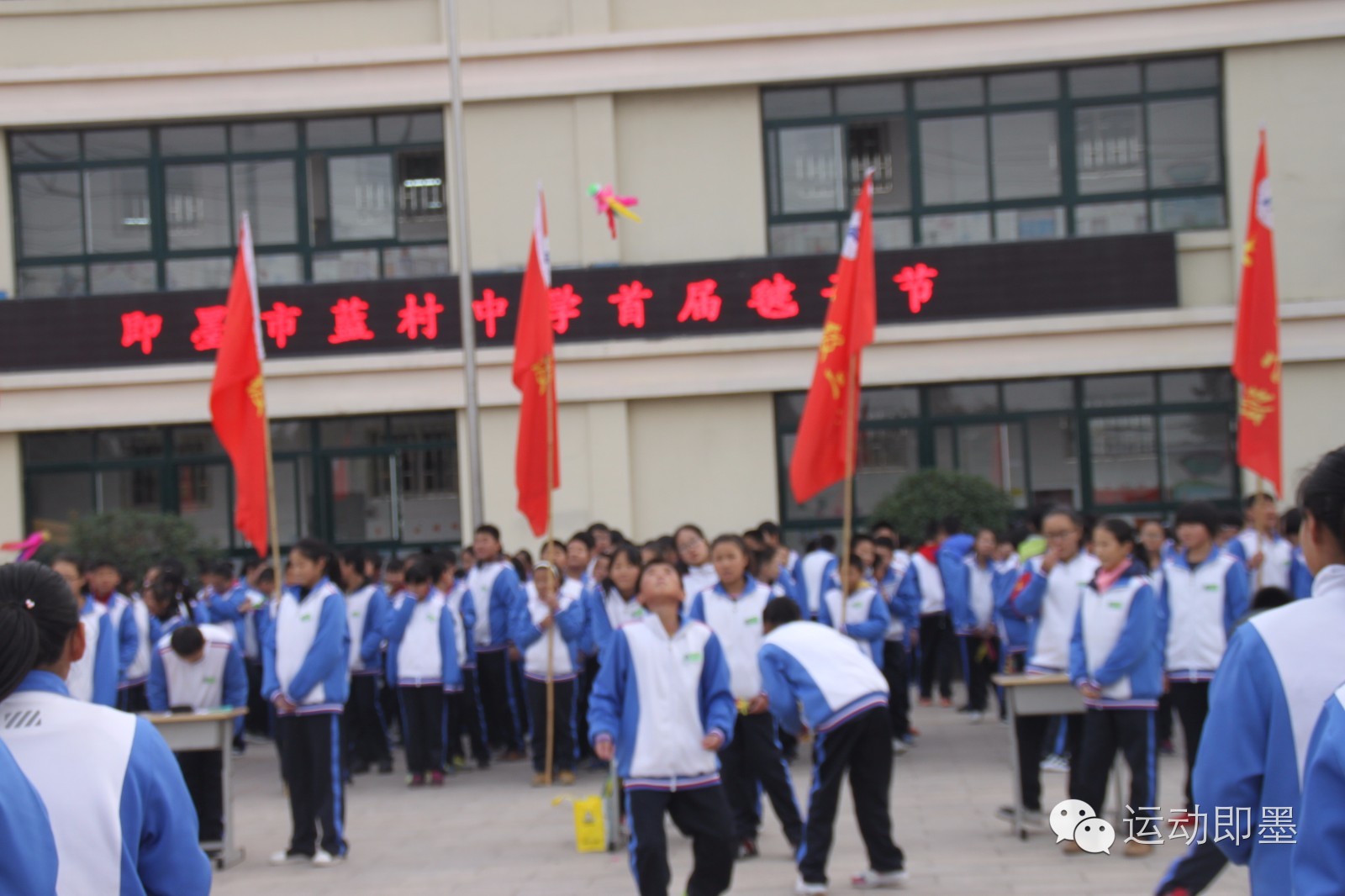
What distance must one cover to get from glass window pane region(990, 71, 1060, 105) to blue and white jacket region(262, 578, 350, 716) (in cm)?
1284

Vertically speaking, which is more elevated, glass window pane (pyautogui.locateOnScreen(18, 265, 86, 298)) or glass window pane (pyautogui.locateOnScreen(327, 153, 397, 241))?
glass window pane (pyautogui.locateOnScreen(327, 153, 397, 241))

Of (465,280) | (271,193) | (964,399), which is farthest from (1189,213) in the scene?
(271,193)

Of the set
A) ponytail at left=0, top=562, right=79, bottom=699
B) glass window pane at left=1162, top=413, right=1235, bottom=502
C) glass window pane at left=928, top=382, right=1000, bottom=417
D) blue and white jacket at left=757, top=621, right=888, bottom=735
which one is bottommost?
blue and white jacket at left=757, top=621, right=888, bottom=735

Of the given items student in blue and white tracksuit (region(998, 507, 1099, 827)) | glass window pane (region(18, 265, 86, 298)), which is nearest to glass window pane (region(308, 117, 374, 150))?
glass window pane (region(18, 265, 86, 298))

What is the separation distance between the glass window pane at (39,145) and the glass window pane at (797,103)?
923 centimetres

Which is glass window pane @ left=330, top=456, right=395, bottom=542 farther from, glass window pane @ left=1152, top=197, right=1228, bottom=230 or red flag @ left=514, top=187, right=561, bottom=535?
glass window pane @ left=1152, top=197, right=1228, bottom=230

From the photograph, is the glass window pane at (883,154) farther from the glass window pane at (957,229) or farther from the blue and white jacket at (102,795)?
the blue and white jacket at (102,795)

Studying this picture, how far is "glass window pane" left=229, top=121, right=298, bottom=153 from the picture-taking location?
1978 centimetres

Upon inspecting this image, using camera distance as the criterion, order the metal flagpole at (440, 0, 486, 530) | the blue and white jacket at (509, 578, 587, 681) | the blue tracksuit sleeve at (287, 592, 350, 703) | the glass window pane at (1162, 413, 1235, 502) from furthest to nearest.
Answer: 1. the glass window pane at (1162, 413, 1235, 502)
2. the metal flagpole at (440, 0, 486, 530)
3. the blue and white jacket at (509, 578, 587, 681)
4. the blue tracksuit sleeve at (287, 592, 350, 703)

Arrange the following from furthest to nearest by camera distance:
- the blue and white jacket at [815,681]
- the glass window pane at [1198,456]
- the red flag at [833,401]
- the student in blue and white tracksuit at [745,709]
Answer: the glass window pane at [1198,456] < the red flag at [833,401] < the student in blue and white tracksuit at [745,709] < the blue and white jacket at [815,681]

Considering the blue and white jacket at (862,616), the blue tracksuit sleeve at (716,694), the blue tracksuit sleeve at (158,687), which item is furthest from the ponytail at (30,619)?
the blue and white jacket at (862,616)

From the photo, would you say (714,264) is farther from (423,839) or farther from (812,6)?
(423,839)

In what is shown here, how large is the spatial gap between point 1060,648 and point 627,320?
33.0ft

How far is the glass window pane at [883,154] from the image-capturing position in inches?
760
